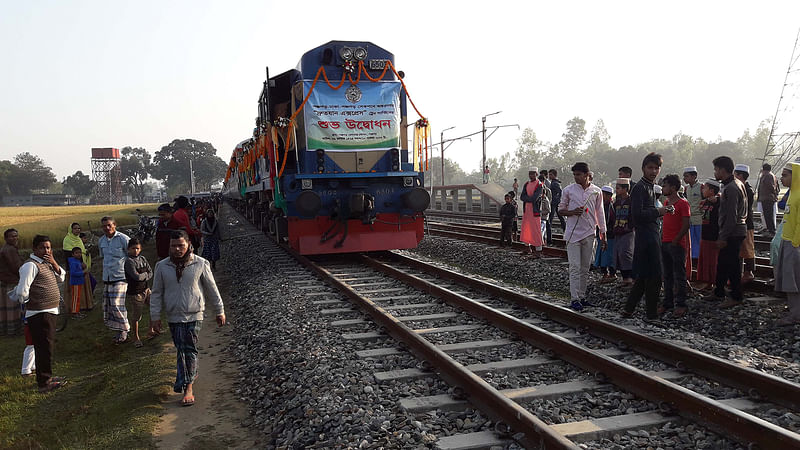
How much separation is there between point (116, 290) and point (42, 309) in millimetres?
1177

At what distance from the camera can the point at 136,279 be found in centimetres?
700

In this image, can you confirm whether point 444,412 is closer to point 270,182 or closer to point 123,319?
point 123,319

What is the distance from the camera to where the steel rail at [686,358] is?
386 centimetres

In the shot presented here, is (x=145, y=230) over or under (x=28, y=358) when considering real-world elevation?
over

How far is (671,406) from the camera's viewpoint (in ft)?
12.4

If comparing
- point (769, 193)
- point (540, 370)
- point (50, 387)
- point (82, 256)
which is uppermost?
point (769, 193)

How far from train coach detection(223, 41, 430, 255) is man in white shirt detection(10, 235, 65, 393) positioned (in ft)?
14.0

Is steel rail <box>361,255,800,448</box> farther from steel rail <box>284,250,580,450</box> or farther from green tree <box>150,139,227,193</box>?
green tree <box>150,139,227,193</box>

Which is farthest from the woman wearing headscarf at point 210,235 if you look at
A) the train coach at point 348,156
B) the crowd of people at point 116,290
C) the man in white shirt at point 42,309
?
the man in white shirt at point 42,309

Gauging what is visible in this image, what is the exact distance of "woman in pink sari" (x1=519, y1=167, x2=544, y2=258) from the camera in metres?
10.9

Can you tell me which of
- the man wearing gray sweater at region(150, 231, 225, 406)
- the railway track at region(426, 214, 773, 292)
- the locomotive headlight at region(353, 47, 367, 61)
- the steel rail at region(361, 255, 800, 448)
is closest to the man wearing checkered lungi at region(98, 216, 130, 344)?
the man wearing gray sweater at region(150, 231, 225, 406)

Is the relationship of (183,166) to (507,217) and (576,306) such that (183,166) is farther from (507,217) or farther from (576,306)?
(576,306)

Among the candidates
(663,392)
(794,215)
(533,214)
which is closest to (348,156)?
(533,214)

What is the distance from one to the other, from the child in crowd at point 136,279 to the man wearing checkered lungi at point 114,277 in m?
0.13
